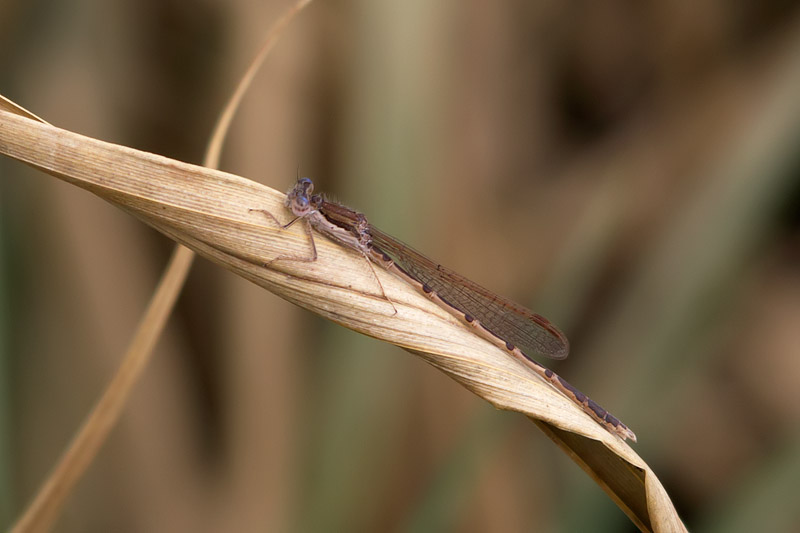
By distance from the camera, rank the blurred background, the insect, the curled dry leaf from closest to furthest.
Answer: the curled dry leaf, the insect, the blurred background

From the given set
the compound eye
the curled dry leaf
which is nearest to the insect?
the compound eye

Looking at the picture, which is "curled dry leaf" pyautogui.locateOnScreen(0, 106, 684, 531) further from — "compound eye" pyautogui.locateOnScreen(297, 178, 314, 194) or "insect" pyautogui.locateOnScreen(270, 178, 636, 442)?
"compound eye" pyautogui.locateOnScreen(297, 178, 314, 194)

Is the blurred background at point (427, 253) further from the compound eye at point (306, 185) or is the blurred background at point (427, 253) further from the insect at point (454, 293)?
the compound eye at point (306, 185)

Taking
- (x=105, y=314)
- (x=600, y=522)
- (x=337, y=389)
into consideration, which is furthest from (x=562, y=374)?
(x=105, y=314)

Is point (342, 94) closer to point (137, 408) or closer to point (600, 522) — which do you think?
point (137, 408)

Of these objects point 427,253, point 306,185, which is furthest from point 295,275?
point 427,253

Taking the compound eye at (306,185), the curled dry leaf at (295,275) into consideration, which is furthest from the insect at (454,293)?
the curled dry leaf at (295,275)
